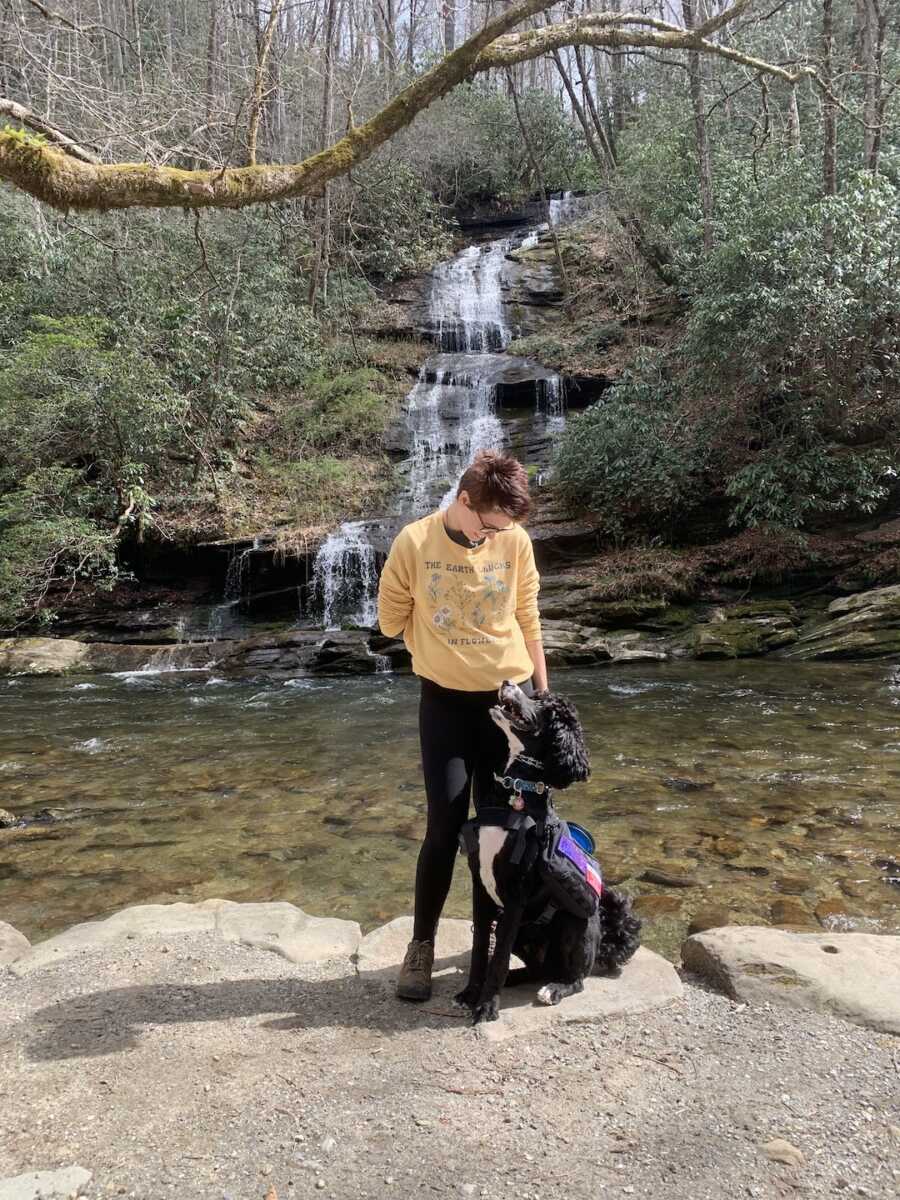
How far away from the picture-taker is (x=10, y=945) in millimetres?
3211

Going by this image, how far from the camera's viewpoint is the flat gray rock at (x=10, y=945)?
309 centimetres

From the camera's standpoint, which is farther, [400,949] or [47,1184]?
[400,949]

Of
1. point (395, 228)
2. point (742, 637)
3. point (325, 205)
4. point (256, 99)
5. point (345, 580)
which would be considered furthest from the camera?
point (395, 228)

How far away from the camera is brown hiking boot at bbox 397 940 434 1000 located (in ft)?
8.52

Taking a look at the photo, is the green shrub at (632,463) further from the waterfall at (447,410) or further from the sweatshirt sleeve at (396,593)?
the sweatshirt sleeve at (396,593)

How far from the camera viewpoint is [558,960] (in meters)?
2.63

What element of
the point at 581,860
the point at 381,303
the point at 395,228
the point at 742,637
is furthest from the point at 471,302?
the point at 581,860

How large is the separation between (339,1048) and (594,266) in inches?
836

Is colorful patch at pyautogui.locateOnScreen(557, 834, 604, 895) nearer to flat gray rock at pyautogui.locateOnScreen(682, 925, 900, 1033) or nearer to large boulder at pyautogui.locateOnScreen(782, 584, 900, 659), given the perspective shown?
flat gray rock at pyautogui.locateOnScreen(682, 925, 900, 1033)

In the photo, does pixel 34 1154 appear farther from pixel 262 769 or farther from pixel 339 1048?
pixel 262 769

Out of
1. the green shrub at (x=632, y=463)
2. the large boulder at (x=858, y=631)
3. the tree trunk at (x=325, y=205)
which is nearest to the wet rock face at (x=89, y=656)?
the green shrub at (x=632, y=463)

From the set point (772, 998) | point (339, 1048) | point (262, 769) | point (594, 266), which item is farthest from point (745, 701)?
point (594, 266)

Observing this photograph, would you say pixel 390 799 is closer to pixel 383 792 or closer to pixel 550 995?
pixel 383 792

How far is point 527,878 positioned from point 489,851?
154 millimetres
